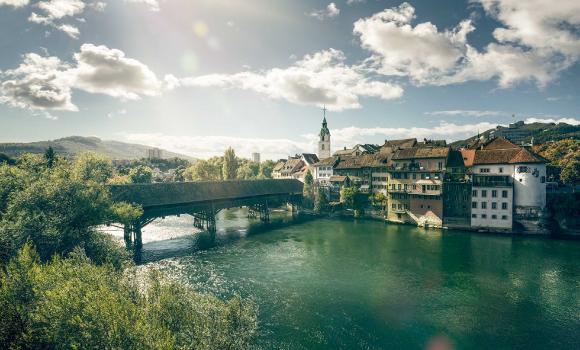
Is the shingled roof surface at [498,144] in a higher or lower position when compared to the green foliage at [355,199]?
higher

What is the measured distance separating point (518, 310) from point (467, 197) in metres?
35.6

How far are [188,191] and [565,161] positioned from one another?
244ft

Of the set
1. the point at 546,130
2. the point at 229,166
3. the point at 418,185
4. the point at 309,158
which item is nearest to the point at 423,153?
the point at 418,185

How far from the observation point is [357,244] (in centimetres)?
4994

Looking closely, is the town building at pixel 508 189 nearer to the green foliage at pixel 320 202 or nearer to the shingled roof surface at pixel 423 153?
the shingled roof surface at pixel 423 153

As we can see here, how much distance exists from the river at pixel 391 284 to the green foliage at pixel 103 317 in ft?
26.5

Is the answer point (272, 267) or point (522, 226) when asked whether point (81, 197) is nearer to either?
point (272, 267)

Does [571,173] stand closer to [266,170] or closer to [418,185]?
[418,185]

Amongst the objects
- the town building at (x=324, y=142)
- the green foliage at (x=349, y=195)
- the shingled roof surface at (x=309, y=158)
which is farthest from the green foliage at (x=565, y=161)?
the town building at (x=324, y=142)

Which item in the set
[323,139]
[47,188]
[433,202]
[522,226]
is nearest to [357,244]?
[433,202]

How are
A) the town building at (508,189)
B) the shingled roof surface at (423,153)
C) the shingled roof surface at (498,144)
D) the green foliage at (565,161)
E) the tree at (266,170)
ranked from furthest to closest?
the tree at (266,170), the shingled roof surface at (423,153), the shingled roof surface at (498,144), the green foliage at (565,161), the town building at (508,189)

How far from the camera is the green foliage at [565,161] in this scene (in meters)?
58.9

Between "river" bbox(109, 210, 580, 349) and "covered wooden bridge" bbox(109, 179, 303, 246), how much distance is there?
4.84 meters

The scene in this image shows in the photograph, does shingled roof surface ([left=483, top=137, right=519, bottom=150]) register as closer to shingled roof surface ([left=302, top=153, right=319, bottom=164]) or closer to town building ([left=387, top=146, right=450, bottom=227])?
town building ([left=387, top=146, right=450, bottom=227])
